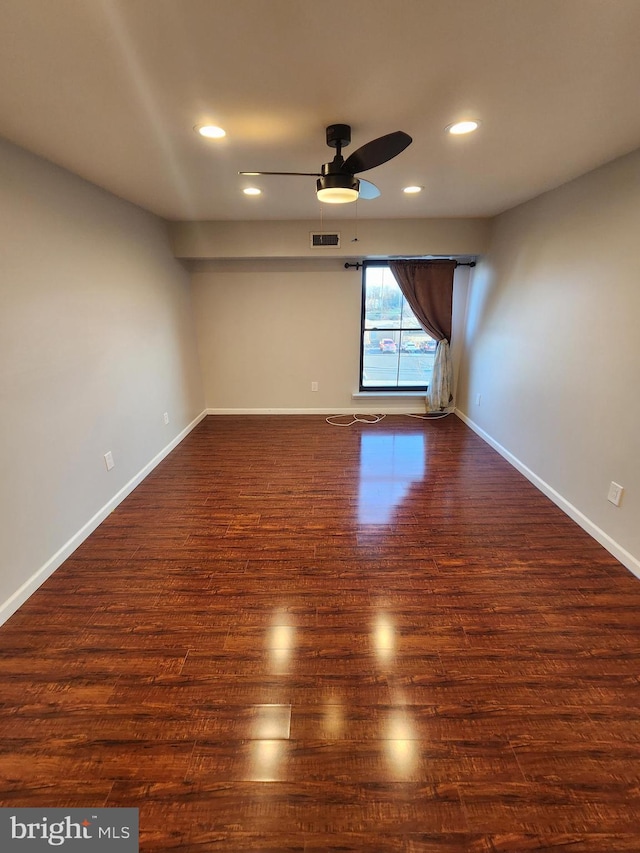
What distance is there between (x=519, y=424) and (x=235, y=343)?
Answer: 11.0 ft

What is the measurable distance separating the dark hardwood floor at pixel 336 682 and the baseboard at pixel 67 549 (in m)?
0.05

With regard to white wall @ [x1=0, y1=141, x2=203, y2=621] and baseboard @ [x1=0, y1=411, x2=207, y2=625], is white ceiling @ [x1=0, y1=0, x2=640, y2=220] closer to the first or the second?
white wall @ [x1=0, y1=141, x2=203, y2=621]

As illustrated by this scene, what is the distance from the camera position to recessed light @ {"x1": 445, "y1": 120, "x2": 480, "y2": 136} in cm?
176

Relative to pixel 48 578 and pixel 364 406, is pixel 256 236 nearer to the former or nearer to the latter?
pixel 364 406

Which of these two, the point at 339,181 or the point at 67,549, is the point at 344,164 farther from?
the point at 67,549

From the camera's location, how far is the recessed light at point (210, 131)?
1.77 m

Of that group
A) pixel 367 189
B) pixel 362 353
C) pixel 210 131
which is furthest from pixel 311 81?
pixel 362 353

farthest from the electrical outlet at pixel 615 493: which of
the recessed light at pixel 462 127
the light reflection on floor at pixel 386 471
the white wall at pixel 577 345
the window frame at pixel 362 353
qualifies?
the window frame at pixel 362 353

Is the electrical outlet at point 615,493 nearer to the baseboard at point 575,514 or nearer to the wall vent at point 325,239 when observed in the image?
the baseboard at point 575,514

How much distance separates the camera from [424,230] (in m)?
3.93

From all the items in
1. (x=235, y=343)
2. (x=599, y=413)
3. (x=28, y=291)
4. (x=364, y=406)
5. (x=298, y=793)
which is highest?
(x=28, y=291)

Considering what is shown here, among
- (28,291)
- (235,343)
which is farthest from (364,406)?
(28,291)

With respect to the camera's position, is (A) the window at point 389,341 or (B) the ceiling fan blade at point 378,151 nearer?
(B) the ceiling fan blade at point 378,151

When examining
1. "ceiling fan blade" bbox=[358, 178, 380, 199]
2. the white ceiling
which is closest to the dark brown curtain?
the white ceiling
